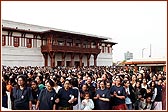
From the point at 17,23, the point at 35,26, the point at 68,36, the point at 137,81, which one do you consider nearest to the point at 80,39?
the point at 68,36

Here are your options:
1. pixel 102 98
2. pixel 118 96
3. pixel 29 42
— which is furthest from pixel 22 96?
pixel 29 42

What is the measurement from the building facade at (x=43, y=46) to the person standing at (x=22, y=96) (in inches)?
905

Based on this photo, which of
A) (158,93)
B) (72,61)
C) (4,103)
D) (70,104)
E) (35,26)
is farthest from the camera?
(72,61)

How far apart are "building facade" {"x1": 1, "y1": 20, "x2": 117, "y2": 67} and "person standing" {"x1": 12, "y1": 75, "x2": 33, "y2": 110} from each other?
905 inches

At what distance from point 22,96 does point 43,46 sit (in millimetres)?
27075

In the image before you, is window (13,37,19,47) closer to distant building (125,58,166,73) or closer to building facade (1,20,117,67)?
building facade (1,20,117,67)

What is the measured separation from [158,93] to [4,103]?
396 cm

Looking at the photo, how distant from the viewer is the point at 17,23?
103ft

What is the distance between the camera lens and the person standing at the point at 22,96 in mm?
5875

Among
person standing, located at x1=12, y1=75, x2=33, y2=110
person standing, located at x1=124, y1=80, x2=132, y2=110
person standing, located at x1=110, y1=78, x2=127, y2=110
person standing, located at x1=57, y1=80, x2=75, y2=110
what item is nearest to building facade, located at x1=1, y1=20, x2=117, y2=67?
person standing, located at x1=124, y1=80, x2=132, y2=110

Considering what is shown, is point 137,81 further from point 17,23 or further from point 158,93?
point 17,23

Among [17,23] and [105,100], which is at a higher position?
[17,23]

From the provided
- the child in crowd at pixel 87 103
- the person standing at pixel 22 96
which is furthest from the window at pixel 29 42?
the child in crowd at pixel 87 103

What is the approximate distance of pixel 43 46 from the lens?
3266cm
